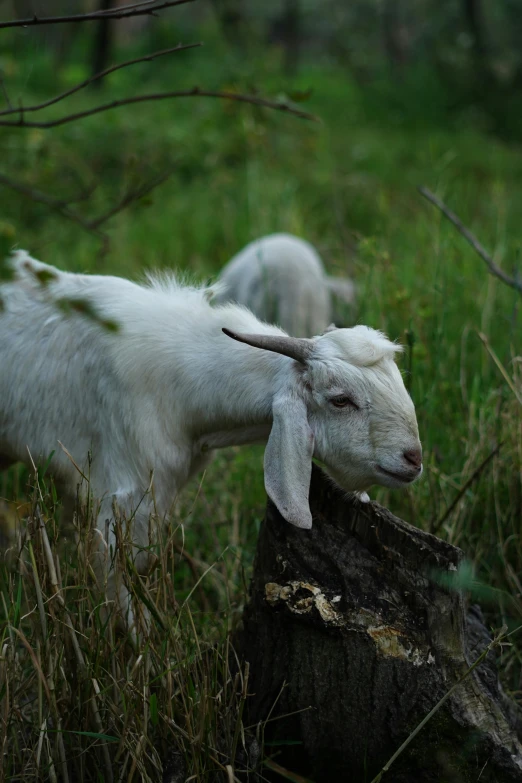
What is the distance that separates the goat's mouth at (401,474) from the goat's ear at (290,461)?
0.23 metres

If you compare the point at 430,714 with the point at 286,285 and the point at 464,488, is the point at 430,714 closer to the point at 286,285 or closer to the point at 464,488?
the point at 464,488

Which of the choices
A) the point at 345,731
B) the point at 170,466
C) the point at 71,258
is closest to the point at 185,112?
the point at 71,258

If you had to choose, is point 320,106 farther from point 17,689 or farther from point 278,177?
point 17,689

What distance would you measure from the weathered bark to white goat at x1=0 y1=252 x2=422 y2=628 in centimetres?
21

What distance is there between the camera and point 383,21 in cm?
1806

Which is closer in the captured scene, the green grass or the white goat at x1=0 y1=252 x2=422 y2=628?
the green grass

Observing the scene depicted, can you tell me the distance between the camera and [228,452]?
4.58m

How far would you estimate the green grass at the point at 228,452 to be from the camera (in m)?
2.39

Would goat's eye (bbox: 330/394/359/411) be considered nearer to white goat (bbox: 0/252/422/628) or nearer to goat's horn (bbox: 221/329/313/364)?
white goat (bbox: 0/252/422/628)

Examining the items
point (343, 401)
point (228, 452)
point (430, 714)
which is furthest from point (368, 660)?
point (228, 452)

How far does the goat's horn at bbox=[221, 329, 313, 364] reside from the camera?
2707 mm

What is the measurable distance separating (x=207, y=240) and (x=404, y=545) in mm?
5482

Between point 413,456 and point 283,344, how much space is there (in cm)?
52

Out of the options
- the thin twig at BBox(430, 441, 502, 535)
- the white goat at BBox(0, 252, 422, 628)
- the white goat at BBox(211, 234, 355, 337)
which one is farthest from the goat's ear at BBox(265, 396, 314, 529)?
the white goat at BBox(211, 234, 355, 337)
